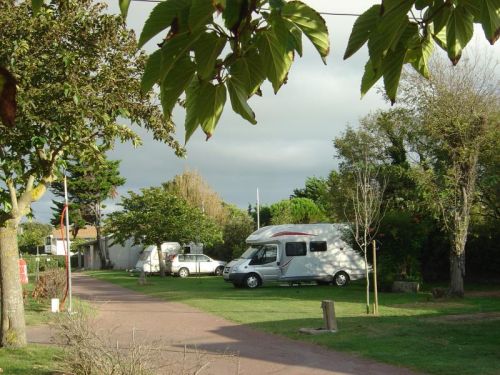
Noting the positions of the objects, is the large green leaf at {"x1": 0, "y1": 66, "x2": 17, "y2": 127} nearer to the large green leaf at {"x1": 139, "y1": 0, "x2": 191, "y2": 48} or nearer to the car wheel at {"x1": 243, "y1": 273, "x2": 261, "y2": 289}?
the large green leaf at {"x1": 139, "y1": 0, "x2": 191, "y2": 48}

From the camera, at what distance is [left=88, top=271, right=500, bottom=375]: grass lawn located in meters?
9.85

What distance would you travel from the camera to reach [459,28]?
1890 mm

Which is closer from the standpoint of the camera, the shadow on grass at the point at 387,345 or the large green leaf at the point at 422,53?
the large green leaf at the point at 422,53

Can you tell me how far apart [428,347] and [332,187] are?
1986 centimetres

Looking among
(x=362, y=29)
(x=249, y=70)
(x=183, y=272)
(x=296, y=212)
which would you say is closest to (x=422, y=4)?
(x=362, y=29)

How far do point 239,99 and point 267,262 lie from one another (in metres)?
25.9

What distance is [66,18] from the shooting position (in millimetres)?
10055

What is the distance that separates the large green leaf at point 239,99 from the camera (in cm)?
177

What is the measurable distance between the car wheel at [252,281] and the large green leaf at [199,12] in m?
25.6

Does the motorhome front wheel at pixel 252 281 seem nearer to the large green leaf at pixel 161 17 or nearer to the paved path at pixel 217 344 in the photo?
the paved path at pixel 217 344

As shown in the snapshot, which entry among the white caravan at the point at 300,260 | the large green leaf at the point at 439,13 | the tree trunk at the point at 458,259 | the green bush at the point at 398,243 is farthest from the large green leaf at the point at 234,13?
the white caravan at the point at 300,260

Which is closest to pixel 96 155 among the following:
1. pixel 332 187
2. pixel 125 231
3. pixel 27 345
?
pixel 27 345

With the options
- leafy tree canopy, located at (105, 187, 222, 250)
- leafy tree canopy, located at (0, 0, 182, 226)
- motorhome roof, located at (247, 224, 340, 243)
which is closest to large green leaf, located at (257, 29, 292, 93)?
leafy tree canopy, located at (0, 0, 182, 226)

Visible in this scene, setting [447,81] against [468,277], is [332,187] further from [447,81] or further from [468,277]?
[447,81]
